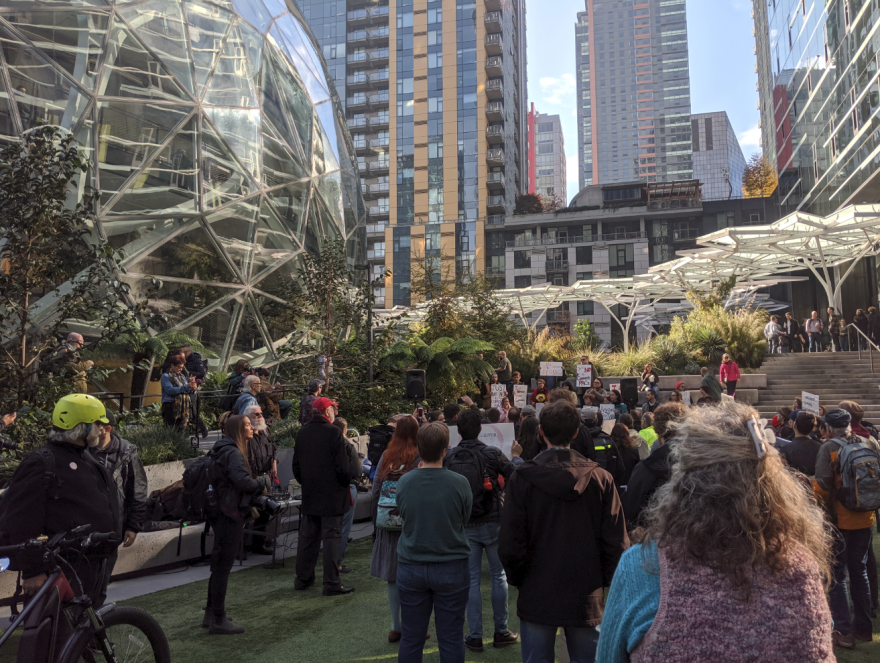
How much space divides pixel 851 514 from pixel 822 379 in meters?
17.9

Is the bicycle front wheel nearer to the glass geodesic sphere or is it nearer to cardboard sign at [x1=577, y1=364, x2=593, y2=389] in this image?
the glass geodesic sphere

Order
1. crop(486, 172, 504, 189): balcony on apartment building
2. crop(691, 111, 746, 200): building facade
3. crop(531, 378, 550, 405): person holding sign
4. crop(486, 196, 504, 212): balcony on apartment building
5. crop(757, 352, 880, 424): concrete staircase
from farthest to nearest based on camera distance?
crop(691, 111, 746, 200): building facade
crop(486, 172, 504, 189): balcony on apartment building
crop(486, 196, 504, 212): balcony on apartment building
crop(757, 352, 880, 424): concrete staircase
crop(531, 378, 550, 405): person holding sign

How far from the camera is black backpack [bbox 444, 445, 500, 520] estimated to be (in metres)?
4.95

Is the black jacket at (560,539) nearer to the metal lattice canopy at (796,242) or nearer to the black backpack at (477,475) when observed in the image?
the black backpack at (477,475)

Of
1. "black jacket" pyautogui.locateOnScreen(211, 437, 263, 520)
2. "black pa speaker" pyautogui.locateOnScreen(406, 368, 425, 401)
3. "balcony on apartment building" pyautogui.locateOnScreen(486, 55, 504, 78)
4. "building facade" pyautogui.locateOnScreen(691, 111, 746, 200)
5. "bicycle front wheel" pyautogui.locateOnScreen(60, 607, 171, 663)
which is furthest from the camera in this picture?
"building facade" pyautogui.locateOnScreen(691, 111, 746, 200)

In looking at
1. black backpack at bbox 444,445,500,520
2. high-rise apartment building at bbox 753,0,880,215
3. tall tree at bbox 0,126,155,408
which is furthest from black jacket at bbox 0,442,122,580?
high-rise apartment building at bbox 753,0,880,215

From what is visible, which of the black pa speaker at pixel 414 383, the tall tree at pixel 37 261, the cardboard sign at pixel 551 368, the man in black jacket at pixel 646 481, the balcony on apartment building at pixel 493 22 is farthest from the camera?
the balcony on apartment building at pixel 493 22

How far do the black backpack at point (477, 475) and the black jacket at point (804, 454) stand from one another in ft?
9.79

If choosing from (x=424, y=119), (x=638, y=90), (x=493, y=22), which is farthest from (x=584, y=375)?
(x=638, y=90)

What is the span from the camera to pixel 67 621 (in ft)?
11.6

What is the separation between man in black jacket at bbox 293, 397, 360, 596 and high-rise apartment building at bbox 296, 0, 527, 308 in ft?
211

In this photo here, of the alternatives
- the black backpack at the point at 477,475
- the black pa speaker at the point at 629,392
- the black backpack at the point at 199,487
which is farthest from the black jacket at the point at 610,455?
the black pa speaker at the point at 629,392

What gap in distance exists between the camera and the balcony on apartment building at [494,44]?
74375mm

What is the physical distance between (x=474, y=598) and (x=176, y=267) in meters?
12.1
